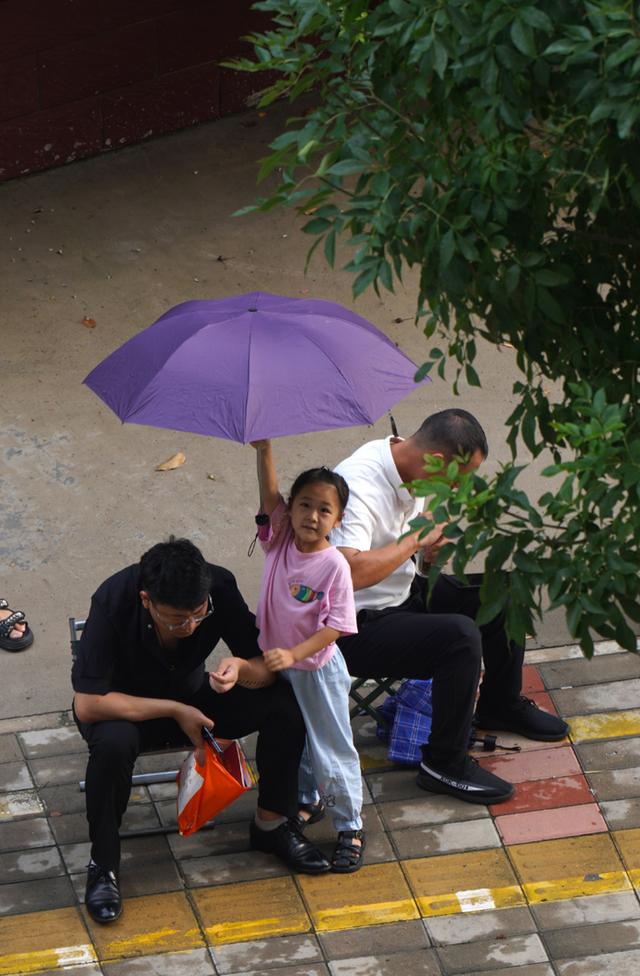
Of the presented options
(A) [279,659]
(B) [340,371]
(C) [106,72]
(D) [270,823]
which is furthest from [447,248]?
(C) [106,72]

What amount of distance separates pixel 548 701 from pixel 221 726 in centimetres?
154

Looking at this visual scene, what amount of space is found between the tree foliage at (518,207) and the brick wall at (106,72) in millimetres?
5944

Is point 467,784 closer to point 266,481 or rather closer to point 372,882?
point 372,882

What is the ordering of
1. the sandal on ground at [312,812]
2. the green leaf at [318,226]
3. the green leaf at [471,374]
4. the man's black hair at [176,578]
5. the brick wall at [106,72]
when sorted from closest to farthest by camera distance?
1. the green leaf at [318,226]
2. the green leaf at [471,374]
3. the man's black hair at [176,578]
4. the sandal on ground at [312,812]
5. the brick wall at [106,72]

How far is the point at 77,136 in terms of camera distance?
31.7 feet

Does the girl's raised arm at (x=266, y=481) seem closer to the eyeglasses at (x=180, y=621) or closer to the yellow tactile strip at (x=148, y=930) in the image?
the eyeglasses at (x=180, y=621)

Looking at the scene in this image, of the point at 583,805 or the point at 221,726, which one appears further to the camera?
the point at 583,805

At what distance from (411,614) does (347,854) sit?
0.89m

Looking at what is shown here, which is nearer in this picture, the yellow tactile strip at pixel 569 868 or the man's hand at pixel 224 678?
the man's hand at pixel 224 678

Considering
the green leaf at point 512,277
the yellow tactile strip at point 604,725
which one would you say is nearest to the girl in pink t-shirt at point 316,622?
the yellow tactile strip at point 604,725

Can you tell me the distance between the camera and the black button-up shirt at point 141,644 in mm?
4961

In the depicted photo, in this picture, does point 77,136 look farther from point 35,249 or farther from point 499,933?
point 499,933

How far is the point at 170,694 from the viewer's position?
16.8 ft

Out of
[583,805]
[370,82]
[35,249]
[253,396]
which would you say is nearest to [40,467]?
[35,249]
